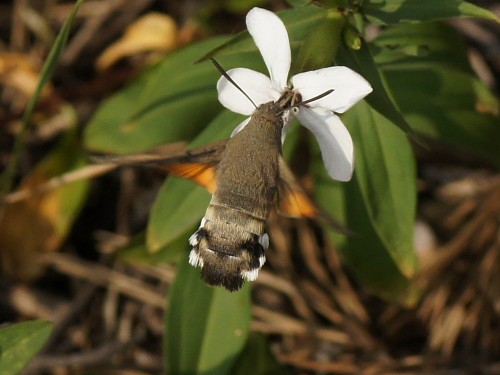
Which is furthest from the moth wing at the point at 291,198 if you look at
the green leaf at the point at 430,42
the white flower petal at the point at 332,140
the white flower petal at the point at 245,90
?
the green leaf at the point at 430,42

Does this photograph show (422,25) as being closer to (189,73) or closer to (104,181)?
(189,73)

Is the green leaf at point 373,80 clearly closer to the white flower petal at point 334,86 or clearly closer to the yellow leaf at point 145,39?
the white flower petal at point 334,86

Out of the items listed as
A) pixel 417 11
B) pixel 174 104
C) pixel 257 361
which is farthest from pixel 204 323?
pixel 417 11

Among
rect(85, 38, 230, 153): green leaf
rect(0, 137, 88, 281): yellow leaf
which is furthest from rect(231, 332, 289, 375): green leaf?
rect(0, 137, 88, 281): yellow leaf

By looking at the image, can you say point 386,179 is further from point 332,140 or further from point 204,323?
point 204,323

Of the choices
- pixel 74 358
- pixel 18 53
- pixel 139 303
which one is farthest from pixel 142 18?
pixel 74 358
